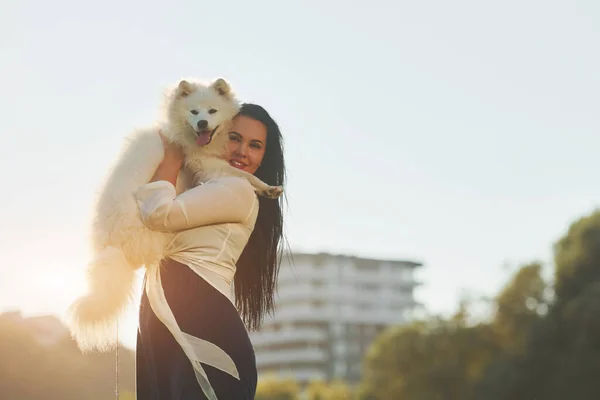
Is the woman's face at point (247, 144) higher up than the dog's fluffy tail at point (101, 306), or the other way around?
the woman's face at point (247, 144)

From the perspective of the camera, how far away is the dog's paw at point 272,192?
5199mm

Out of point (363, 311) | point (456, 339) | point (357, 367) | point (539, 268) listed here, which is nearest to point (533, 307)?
point (539, 268)

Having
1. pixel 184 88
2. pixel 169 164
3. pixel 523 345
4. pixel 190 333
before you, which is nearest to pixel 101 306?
pixel 190 333

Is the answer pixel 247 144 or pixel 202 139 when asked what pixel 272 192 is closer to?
pixel 247 144

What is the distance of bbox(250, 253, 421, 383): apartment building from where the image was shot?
130750mm

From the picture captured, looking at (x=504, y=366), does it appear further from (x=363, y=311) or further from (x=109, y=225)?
(x=363, y=311)

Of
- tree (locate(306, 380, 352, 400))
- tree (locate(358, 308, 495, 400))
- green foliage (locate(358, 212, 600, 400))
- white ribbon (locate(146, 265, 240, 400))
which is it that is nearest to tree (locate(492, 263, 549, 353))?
green foliage (locate(358, 212, 600, 400))

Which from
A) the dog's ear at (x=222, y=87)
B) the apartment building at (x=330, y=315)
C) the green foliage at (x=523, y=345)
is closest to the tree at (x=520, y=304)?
the green foliage at (x=523, y=345)

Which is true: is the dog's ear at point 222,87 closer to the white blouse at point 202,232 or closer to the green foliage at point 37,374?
the white blouse at point 202,232

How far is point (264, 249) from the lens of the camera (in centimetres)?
529

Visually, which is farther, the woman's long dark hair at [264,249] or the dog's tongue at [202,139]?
the woman's long dark hair at [264,249]

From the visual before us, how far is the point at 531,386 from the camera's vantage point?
1489 inches

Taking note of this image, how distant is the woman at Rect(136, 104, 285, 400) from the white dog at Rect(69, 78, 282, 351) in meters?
0.09

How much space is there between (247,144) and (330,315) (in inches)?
5161
